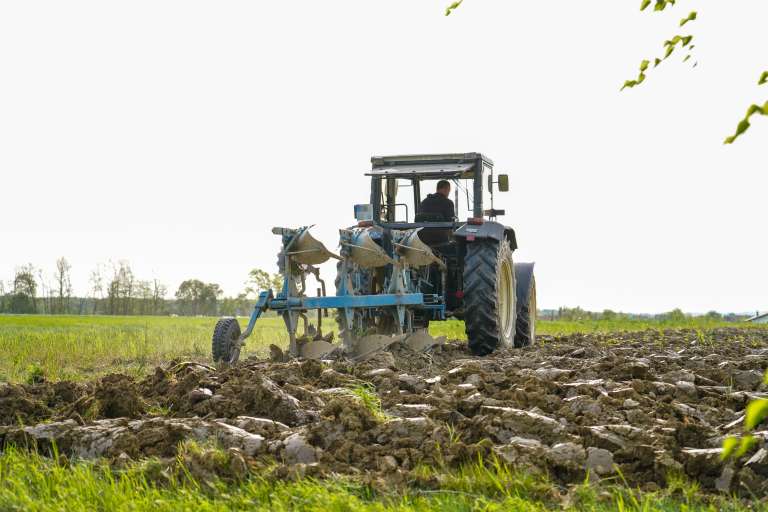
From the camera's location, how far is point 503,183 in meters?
10.4

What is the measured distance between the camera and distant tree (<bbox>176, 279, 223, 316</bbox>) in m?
59.5

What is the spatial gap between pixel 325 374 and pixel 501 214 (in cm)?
516

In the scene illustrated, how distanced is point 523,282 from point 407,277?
8.17 ft

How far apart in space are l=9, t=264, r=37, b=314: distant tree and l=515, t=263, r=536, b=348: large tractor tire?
147 ft

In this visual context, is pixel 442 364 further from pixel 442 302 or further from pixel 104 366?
pixel 104 366

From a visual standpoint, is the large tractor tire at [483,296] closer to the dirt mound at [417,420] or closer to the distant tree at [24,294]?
the dirt mound at [417,420]

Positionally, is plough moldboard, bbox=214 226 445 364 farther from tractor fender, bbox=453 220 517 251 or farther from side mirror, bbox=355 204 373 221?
tractor fender, bbox=453 220 517 251

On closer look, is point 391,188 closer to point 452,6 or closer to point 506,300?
point 506,300

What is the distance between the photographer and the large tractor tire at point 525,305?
36.2 ft

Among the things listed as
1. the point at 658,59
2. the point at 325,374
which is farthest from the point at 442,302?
the point at 658,59

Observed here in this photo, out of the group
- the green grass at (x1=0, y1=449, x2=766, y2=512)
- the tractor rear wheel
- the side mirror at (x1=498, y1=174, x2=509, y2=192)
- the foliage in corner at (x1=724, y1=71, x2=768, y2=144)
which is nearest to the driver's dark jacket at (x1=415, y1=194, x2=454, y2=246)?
the side mirror at (x1=498, y1=174, x2=509, y2=192)

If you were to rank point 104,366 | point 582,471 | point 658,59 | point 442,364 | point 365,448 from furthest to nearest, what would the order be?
point 104,366 → point 442,364 → point 365,448 → point 582,471 → point 658,59

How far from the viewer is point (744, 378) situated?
251 inches

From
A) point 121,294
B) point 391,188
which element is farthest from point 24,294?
point 391,188
